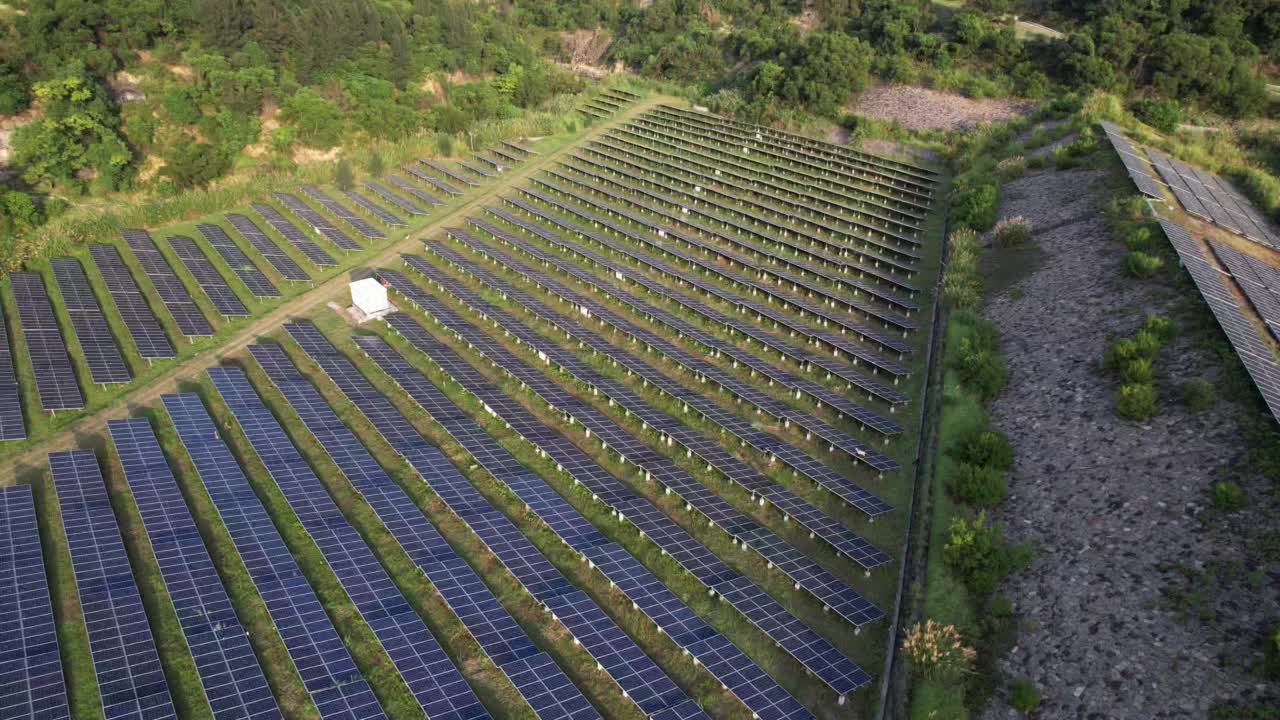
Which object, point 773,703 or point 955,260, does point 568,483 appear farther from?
point 955,260

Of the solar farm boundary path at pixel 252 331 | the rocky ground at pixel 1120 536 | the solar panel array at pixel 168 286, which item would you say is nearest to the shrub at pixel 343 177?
the solar farm boundary path at pixel 252 331

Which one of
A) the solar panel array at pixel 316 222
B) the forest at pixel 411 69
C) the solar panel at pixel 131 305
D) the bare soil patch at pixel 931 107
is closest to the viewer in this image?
the solar panel at pixel 131 305

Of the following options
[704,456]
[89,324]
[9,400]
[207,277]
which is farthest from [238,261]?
[704,456]

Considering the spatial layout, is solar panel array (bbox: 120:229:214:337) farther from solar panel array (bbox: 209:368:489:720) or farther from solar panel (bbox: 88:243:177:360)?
solar panel array (bbox: 209:368:489:720)

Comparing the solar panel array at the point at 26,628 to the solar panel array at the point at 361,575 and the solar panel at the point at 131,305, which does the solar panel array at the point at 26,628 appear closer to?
the solar panel array at the point at 361,575

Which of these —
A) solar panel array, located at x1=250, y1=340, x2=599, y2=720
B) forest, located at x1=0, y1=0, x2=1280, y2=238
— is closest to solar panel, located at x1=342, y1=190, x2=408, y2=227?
forest, located at x1=0, y1=0, x2=1280, y2=238

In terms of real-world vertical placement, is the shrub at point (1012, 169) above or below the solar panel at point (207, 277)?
above
